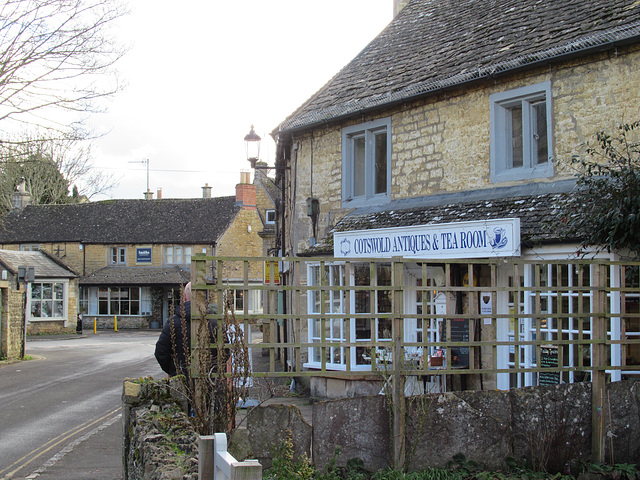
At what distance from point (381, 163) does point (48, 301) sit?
1252 inches

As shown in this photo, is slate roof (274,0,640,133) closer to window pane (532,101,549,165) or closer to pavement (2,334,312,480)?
window pane (532,101,549,165)

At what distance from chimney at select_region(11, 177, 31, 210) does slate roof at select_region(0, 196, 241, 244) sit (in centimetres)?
82

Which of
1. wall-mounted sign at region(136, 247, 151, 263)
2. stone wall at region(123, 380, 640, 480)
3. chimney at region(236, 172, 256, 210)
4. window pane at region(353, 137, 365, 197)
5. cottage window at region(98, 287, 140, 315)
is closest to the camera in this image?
stone wall at region(123, 380, 640, 480)

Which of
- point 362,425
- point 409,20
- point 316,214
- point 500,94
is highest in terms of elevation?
point 409,20

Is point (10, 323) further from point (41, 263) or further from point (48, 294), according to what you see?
point (48, 294)

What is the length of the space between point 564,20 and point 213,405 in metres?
8.38

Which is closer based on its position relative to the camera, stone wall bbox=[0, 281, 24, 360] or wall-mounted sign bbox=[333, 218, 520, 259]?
wall-mounted sign bbox=[333, 218, 520, 259]

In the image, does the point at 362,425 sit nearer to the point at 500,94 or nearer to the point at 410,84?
the point at 500,94

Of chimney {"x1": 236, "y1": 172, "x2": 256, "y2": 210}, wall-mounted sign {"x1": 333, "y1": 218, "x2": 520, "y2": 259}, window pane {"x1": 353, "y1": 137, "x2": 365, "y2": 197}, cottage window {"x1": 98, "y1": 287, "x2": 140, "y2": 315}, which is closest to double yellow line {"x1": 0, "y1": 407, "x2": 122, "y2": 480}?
wall-mounted sign {"x1": 333, "y1": 218, "x2": 520, "y2": 259}

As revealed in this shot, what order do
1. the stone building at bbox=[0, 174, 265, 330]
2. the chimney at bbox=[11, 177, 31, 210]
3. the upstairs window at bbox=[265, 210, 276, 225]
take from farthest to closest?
the chimney at bbox=[11, 177, 31, 210] → the stone building at bbox=[0, 174, 265, 330] → the upstairs window at bbox=[265, 210, 276, 225]

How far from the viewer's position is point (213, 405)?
5168 millimetres

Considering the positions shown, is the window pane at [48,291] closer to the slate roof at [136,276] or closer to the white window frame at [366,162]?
the slate roof at [136,276]

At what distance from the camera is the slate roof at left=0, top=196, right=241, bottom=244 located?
153 ft

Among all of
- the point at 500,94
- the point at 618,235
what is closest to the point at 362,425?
the point at 618,235
